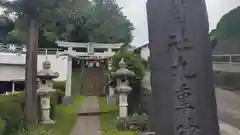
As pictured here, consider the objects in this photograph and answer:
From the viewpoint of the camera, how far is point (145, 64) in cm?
1136

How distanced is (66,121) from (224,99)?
6.05 meters

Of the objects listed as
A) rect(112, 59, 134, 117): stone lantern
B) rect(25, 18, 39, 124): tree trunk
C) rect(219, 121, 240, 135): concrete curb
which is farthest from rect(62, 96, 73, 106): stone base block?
rect(219, 121, 240, 135): concrete curb

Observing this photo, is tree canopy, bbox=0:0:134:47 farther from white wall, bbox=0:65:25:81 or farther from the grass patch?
the grass patch

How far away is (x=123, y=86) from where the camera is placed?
1008 centimetres

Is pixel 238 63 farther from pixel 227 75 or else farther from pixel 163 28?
pixel 163 28

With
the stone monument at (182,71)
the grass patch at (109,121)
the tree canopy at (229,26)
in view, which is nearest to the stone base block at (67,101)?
the grass patch at (109,121)

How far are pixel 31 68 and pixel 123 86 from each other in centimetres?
288

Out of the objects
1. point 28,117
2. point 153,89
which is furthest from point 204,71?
point 28,117

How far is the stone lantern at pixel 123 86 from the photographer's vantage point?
32.8 ft

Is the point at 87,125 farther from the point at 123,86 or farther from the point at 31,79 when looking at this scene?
the point at 31,79

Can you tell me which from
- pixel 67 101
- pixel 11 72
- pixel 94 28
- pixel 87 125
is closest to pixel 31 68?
pixel 87 125

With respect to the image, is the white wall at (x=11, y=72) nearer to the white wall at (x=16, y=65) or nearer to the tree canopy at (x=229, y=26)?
the white wall at (x=16, y=65)

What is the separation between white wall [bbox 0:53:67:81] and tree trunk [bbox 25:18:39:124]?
953 centimetres

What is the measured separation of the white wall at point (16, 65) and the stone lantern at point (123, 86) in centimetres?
881
